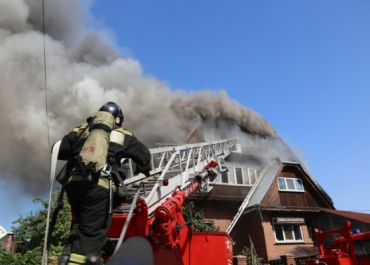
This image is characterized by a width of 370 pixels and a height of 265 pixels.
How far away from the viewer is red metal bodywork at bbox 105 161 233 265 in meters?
2.89

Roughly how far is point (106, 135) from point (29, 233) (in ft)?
29.4

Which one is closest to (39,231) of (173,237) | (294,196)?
(173,237)

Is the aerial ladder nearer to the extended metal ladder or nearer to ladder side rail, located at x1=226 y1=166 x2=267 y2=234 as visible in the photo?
the extended metal ladder

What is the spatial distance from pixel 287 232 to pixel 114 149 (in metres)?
13.2

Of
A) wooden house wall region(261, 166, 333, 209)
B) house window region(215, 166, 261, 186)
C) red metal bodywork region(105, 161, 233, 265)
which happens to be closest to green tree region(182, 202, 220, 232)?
house window region(215, 166, 261, 186)

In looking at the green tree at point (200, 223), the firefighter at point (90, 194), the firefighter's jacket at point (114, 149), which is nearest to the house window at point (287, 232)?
the green tree at point (200, 223)

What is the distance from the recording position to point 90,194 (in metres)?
2.08

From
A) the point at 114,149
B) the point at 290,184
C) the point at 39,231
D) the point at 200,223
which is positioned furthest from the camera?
the point at 290,184

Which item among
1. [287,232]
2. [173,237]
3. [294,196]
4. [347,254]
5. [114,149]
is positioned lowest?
[173,237]

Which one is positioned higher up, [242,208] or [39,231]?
[242,208]

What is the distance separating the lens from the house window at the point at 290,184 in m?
14.7

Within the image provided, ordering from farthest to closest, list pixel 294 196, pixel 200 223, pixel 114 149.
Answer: pixel 294 196, pixel 200 223, pixel 114 149

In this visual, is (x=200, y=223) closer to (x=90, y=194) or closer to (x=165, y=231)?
(x=165, y=231)

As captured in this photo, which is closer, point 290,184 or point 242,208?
point 242,208
